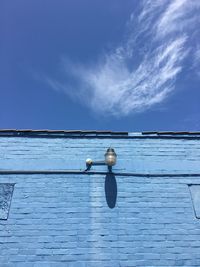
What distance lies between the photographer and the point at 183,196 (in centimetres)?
616

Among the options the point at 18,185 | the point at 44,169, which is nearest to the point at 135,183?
the point at 44,169

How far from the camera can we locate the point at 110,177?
6254 mm

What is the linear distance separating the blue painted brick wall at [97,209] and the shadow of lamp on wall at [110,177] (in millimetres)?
→ 90

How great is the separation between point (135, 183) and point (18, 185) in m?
2.82

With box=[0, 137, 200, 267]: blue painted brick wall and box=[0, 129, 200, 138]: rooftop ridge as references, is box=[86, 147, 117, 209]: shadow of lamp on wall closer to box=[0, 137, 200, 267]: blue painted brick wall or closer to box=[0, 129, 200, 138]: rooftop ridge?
box=[0, 137, 200, 267]: blue painted brick wall

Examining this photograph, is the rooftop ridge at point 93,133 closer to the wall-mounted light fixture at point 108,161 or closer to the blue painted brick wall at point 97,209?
Answer: the blue painted brick wall at point 97,209

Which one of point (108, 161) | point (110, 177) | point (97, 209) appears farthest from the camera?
point (110, 177)

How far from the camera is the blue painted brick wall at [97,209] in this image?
5492 mm

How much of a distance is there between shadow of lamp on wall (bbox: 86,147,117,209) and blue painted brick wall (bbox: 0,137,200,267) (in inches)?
3.5

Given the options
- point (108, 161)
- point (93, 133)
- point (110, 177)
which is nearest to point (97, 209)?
point (110, 177)

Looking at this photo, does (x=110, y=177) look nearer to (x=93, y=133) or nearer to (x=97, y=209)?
(x=97, y=209)

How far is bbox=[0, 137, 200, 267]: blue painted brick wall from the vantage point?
549 centimetres

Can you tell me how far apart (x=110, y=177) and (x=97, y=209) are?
0.83 m

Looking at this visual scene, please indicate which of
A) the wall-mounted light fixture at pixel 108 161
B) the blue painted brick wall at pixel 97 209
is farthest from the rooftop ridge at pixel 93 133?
the wall-mounted light fixture at pixel 108 161
